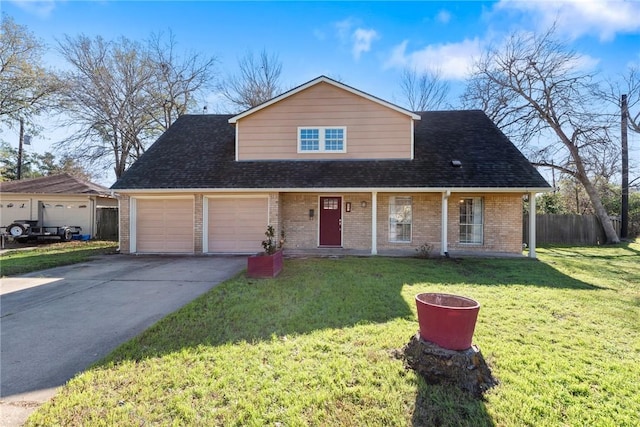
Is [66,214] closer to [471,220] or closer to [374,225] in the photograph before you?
[374,225]

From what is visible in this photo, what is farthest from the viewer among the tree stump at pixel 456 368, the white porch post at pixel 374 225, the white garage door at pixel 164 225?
the white garage door at pixel 164 225

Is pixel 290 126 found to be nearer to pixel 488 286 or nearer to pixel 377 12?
pixel 377 12

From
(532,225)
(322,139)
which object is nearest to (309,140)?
(322,139)

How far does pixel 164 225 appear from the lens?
37.4 ft

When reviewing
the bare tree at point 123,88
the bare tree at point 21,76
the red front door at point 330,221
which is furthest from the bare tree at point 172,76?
the red front door at point 330,221

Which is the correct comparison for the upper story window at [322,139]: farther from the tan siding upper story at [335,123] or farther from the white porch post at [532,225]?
the white porch post at [532,225]

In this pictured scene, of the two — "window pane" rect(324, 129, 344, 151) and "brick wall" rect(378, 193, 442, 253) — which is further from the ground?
"window pane" rect(324, 129, 344, 151)

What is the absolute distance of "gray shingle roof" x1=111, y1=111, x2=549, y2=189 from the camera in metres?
10.2

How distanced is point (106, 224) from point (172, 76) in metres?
9.96

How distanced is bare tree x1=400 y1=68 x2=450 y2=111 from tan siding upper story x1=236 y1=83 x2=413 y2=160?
11.1m

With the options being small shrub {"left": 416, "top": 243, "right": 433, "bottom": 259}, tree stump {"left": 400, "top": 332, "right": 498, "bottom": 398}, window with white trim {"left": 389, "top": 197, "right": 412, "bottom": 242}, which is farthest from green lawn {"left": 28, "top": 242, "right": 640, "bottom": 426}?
window with white trim {"left": 389, "top": 197, "right": 412, "bottom": 242}

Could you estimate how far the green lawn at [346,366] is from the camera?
2.47 m

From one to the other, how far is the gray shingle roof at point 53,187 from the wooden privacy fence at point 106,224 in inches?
40.3

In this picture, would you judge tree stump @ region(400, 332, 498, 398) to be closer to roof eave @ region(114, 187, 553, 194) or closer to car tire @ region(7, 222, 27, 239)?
roof eave @ region(114, 187, 553, 194)
